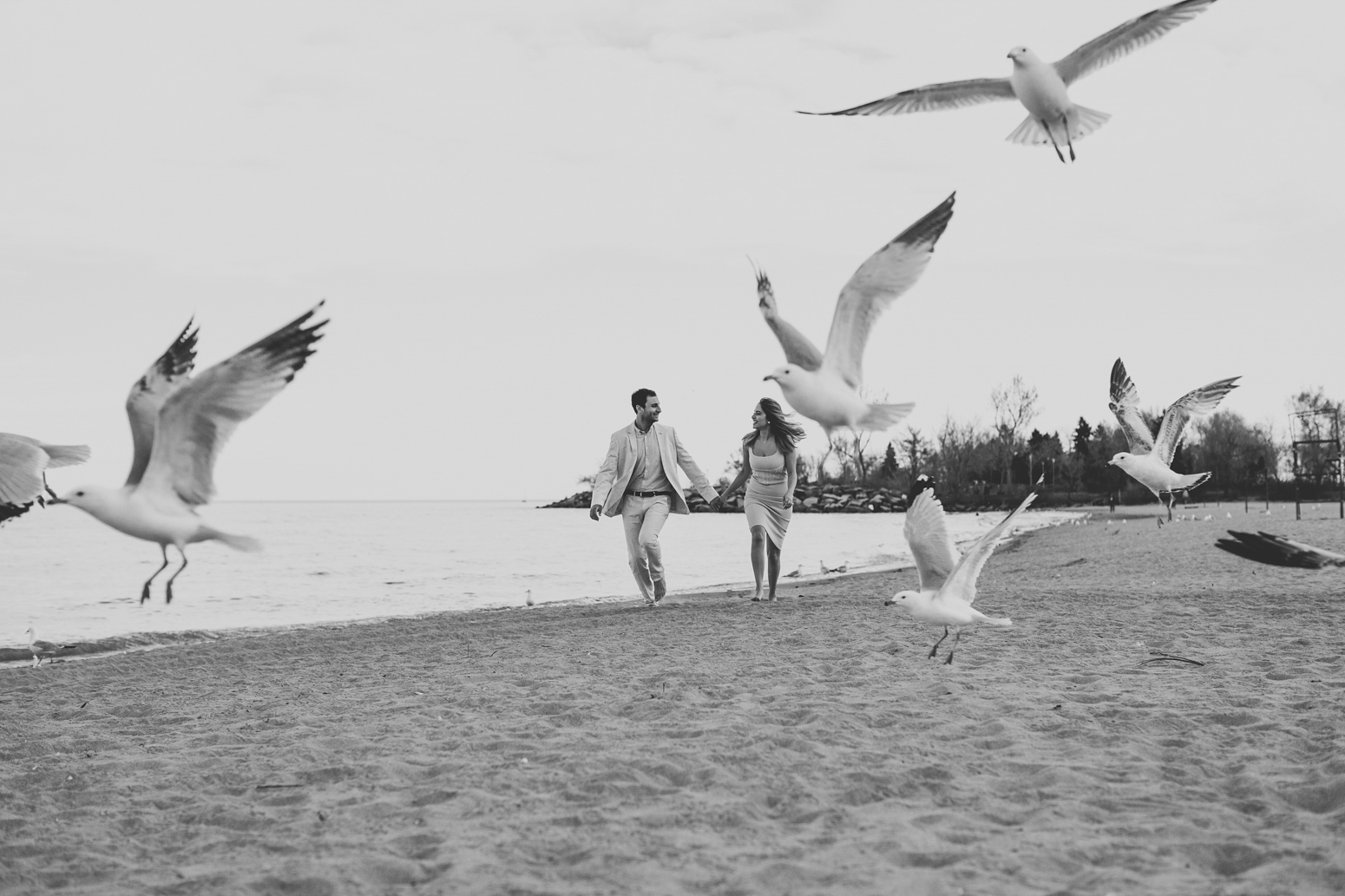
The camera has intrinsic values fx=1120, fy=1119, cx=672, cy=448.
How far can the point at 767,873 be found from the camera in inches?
154

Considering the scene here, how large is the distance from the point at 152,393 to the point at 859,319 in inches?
89.7

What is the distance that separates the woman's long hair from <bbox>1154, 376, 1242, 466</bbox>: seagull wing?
4.40 meters

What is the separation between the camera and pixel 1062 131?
5.82 meters

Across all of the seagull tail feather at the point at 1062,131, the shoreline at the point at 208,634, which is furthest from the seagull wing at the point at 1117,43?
the shoreline at the point at 208,634

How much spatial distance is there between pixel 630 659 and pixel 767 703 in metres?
2.09

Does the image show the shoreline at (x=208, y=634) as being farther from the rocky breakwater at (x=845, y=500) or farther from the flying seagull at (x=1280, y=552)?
the rocky breakwater at (x=845, y=500)

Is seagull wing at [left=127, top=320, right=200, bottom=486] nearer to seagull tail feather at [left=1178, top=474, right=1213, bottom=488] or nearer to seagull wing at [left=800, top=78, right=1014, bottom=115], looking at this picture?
seagull wing at [left=800, top=78, right=1014, bottom=115]

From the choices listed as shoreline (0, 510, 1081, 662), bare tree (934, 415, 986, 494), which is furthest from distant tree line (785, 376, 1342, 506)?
shoreline (0, 510, 1081, 662)

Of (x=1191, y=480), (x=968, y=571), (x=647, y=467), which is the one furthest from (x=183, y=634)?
(x=1191, y=480)

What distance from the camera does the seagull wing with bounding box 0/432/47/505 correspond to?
2.61 metres

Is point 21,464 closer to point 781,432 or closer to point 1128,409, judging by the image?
point 781,432

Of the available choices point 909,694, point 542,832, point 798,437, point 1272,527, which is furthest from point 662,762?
point 1272,527

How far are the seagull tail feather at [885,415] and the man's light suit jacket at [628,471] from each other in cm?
628

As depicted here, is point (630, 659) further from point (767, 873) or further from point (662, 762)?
point (767, 873)
